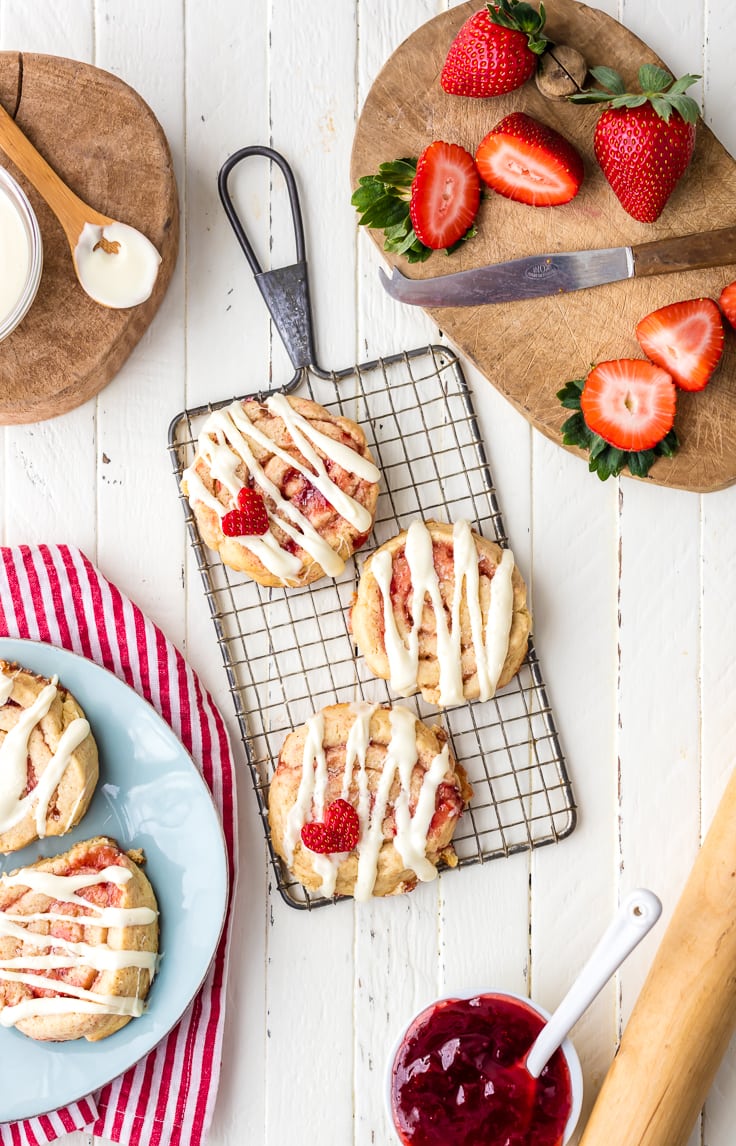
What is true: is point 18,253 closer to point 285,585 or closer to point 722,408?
point 285,585

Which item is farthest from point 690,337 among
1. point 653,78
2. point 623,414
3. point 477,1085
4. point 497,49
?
point 477,1085

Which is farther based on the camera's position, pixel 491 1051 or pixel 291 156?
pixel 291 156

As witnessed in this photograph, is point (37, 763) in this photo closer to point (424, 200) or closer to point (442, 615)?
point (442, 615)

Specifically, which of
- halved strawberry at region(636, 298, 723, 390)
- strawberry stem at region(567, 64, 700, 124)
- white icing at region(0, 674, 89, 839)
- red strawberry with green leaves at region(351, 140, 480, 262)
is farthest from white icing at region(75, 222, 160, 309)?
halved strawberry at region(636, 298, 723, 390)

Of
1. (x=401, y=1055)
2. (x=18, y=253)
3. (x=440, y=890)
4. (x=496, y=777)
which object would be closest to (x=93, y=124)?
(x=18, y=253)

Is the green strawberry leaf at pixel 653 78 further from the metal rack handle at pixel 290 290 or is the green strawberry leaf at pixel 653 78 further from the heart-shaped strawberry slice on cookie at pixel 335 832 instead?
the heart-shaped strawberry slice on cookie at pixel 335 832
